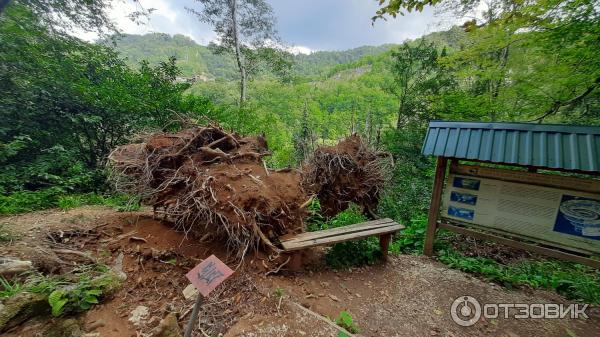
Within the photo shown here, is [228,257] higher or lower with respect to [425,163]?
lower

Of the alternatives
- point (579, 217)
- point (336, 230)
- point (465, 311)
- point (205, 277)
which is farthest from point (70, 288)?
point (579, 217)

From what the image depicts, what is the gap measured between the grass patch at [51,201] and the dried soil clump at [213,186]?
2.67 ft

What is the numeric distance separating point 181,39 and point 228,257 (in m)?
81.9

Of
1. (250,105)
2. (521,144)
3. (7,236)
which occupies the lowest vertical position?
(7,236)

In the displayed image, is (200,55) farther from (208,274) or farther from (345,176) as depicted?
(208,274)

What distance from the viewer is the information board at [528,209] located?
2898 millimetres

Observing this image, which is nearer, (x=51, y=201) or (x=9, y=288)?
(x=9, y=288)

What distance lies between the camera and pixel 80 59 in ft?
23.2

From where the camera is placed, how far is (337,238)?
3.32 metres

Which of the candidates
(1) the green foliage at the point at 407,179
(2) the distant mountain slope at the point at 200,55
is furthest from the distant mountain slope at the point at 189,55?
(1) the green foliage at the point at 407,179

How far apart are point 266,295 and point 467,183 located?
3359 mm

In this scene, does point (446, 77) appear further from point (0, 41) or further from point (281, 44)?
point (0, 41)

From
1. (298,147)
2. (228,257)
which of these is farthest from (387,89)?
(228,257)

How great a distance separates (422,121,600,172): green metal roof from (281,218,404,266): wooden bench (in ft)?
4.61
